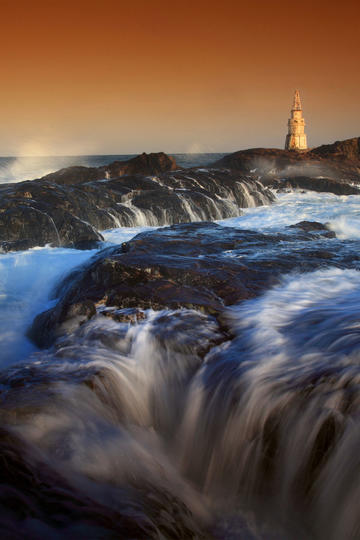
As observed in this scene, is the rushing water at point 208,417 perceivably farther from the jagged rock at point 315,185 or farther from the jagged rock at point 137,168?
the jagged rock at point 315,185

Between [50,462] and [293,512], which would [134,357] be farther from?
[293,512]

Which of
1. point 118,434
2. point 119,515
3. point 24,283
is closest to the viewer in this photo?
point 119,515

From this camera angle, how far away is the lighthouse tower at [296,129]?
81812mm

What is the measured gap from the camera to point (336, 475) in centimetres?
248

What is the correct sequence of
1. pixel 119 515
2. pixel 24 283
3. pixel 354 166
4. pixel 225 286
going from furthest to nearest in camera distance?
pixel 354 166 → pixel 24 283 → pixel 225 286 → pixel 119 515

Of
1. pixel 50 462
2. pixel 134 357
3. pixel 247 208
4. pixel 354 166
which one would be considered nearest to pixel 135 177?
pixel 247 208

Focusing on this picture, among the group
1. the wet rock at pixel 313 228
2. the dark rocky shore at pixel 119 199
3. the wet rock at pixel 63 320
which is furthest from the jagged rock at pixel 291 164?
the wet rock at pixel 63 320

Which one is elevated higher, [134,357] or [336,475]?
[134,357]

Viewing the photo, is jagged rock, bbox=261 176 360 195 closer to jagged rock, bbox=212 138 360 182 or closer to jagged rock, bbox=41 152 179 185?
jagged rock, bbox=212 138 360 182

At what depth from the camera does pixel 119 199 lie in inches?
615

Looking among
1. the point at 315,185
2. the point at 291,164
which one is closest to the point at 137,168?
the point at 315,185

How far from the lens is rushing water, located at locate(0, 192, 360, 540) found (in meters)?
2.41

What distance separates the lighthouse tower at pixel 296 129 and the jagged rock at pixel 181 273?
3167 inches

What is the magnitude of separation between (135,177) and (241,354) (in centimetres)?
1565
